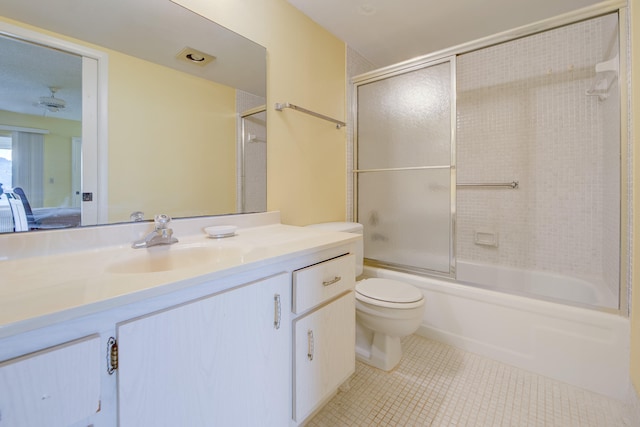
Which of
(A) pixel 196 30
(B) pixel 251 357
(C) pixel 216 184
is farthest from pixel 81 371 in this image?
(A) pixel 196 30

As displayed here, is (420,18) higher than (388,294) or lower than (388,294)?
higher

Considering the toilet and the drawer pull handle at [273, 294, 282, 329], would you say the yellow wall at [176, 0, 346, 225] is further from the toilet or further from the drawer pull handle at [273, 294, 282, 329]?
the drawer pull handle at [273, 294, 282, 329]

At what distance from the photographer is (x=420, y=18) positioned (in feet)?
6.15

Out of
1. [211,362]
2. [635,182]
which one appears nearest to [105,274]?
[211,362]

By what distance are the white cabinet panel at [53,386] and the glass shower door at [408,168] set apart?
1.86 meters

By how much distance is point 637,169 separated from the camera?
1.22 m

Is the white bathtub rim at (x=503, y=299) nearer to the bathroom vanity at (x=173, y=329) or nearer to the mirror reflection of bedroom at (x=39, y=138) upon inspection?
the bathroom vanity at (x=173, y=329)

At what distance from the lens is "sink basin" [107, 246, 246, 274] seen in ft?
2.84

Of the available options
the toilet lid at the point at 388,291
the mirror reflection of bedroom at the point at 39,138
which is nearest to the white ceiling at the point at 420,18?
the mirror reflection of bedroom at the point at 39,138

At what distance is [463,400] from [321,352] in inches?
31.3

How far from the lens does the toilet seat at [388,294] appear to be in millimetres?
1429

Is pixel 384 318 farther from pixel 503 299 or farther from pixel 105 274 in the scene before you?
pixel 105 274

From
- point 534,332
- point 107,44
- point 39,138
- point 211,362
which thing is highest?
point 107,44

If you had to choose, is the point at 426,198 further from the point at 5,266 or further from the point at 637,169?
the point at 5,266
